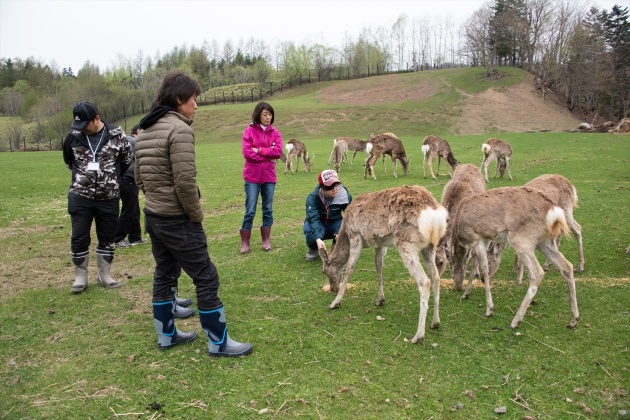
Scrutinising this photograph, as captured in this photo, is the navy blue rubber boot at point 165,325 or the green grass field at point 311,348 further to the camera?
the navy blue rubber boot at point 165,325

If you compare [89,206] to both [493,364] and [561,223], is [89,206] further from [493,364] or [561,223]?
[561,223]

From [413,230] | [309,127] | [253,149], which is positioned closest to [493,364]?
[413,230]

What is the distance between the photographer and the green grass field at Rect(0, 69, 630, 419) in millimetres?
3730

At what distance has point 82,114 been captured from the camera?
5902mm

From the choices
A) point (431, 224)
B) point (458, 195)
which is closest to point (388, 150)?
point (458, 195)

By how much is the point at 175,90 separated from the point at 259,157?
12.4 ft

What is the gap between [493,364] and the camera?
14.1ft

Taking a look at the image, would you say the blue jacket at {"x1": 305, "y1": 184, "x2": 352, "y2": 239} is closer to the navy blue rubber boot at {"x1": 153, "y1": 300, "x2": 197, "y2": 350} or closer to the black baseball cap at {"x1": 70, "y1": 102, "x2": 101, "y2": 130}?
the navy blue rubber boot at {"x1": 153, "y1": 300, "x2": 197, "y2": 350}

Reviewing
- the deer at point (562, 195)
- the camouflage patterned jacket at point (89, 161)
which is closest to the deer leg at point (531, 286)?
the deer at point (562, 195)

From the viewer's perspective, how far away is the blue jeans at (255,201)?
26.6 feet

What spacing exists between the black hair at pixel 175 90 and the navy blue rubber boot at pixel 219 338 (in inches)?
81.7

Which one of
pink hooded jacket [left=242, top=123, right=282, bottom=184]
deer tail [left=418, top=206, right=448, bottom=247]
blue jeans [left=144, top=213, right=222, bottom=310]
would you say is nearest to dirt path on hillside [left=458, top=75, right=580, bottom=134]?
pink hooded jacket [left=242, top=123, right=282, bottom=184]

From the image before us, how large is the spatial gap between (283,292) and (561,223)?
370 centimetres

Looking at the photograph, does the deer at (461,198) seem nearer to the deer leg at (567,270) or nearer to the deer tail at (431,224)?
the deer leg at (567,270)
